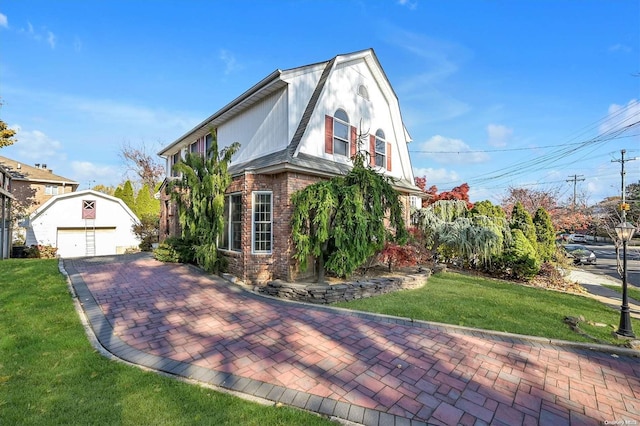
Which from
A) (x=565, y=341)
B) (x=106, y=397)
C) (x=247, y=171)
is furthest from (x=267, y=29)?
(x=565, y=341)

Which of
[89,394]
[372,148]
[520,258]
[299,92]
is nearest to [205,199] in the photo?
[299,92]

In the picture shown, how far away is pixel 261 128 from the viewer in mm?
10297

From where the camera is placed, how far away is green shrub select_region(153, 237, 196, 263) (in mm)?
11289

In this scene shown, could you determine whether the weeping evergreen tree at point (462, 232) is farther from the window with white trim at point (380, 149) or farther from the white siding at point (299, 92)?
the white siding at point (299, 92)

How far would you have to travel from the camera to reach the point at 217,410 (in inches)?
113

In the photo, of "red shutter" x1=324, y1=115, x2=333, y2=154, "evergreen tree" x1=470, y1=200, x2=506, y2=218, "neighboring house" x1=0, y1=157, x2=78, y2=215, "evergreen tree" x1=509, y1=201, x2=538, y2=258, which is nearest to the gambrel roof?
"red shutter" x1=324, y1=115, x2=333, y2=154

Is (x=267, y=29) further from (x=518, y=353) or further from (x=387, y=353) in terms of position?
(x=518, y=353)

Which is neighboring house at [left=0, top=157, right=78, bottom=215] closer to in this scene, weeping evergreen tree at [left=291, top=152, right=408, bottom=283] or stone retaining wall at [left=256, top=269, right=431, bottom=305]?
stone retaining wall at [left=256, top=269, right=431, bottom=305]

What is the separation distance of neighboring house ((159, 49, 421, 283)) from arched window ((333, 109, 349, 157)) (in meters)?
0.04

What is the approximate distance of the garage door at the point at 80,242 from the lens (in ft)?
65.3

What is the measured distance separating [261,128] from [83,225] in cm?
1899

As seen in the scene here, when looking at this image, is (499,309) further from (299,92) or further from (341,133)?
(299,92)

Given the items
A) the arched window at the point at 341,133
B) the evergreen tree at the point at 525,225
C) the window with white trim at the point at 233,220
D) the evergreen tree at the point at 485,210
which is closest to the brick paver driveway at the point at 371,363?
the window with white trim at the point at 233,220

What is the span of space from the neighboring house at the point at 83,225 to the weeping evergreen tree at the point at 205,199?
1589 centimetres
